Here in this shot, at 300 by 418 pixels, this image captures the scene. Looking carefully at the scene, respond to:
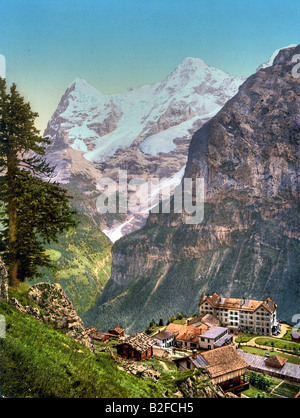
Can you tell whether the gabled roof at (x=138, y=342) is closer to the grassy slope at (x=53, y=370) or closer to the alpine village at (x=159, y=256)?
the alpine village at (x=159, y=256)

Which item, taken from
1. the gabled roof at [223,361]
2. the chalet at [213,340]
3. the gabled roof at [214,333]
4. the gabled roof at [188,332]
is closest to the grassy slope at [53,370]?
the gabled roof at [223,361]

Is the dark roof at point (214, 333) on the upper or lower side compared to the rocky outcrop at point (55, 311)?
lower

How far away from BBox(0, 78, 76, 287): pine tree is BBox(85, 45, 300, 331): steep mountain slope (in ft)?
238

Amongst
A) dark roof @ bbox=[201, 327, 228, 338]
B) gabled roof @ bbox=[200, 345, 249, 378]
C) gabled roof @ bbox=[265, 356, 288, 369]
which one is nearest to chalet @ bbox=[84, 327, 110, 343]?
dark roof @ bbox=[201, 327, 228, 338]

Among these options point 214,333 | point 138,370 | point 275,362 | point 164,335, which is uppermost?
point 138,370

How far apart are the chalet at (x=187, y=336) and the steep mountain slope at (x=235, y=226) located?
4505cm

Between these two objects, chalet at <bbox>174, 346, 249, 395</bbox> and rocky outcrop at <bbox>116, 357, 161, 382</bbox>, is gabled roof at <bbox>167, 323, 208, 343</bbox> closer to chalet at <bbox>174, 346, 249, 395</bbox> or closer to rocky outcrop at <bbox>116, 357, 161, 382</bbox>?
chalet at <bbox>174, 346, 249, 395</bbox>

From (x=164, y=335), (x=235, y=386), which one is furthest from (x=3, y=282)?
(x=164, y=335)

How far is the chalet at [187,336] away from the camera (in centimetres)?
3463

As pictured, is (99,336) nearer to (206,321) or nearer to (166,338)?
(166,338)

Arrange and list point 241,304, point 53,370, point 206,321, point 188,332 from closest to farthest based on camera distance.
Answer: point 53,370 → point 188,332 → point 206,321 → point 241,304

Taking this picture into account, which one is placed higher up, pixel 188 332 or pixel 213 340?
pixel 213 340

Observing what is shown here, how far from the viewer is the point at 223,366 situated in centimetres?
1869

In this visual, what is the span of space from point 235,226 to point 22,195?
95.7m
